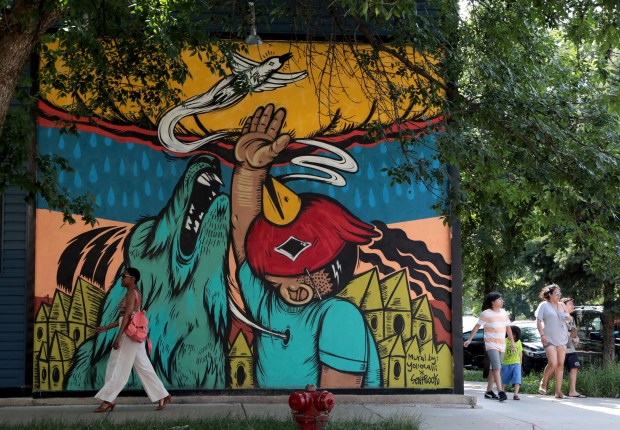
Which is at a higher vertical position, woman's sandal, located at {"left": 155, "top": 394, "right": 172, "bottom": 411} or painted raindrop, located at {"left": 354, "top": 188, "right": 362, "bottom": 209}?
painted raindrop, located at {"left": 354, "top": 188, "right": 362, "bottom": 209}

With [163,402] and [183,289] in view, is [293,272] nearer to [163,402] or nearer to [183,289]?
[183,289]

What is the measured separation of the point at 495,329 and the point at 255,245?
3.98 meters

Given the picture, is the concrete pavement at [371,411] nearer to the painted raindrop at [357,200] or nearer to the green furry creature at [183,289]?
the green furry creature at [183,289]

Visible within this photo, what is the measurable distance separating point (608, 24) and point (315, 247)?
16.2 feet

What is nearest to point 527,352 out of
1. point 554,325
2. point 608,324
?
point 608,324

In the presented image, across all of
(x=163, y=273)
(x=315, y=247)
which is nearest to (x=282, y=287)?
(x=315, y=247)

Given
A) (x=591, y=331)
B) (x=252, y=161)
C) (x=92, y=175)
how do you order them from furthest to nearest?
(x=591, y=331) → (x=252, y=161) → (x=92, y=175)

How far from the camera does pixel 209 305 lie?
11141 millimetres

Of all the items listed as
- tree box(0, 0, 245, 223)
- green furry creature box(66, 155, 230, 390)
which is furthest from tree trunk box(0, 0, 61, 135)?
green furry creature box(66, 155, 230, 390)

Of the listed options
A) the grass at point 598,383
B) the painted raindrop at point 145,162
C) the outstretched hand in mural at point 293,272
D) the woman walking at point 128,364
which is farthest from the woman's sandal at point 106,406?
the grass at point 598,383

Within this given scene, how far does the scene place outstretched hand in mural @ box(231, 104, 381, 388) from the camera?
11141 mm

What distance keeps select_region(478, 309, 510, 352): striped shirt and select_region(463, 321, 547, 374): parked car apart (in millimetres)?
7239

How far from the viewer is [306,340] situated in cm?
1116

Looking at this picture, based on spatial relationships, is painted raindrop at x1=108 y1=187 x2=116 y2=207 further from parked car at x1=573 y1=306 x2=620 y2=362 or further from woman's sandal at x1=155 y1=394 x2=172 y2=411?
parked car at x1=573 y1=306 x2=620 y2=362
